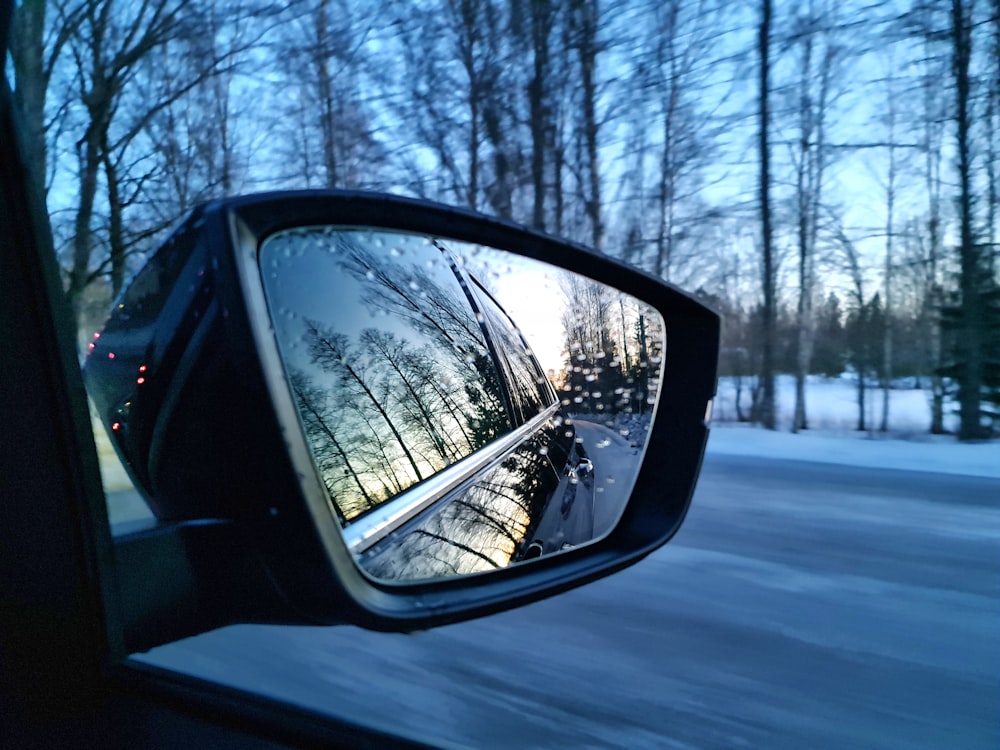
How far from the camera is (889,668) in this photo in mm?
2994

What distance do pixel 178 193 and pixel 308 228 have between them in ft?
10.7

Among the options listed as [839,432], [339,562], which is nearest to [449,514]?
[339,562]

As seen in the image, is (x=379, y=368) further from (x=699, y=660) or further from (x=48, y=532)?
(x=699, y=660)

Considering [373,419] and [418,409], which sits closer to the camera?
[373,419]

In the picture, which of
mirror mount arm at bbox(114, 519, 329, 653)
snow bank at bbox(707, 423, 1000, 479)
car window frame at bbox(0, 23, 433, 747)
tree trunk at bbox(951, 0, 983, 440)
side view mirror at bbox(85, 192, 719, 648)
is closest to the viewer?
side view mirror at bbox(85, 192, 719, 648)

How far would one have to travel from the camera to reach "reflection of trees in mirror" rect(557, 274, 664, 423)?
2.89 metres

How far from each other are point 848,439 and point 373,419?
7.72m

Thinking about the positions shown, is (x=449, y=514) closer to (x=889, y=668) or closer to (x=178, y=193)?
(x=889, y=668)

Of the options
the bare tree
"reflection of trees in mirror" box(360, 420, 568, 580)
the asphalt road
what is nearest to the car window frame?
the asphalt road

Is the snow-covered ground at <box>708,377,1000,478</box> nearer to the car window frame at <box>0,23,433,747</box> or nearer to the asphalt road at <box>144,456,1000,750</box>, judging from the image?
the asphalt road at <box>144,456,1000,750</box>

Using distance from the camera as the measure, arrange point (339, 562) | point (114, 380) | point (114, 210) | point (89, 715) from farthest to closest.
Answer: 1. point (114, 210)
2. point (89, 715)
3. point (114, 380)
4. point (339, 562)

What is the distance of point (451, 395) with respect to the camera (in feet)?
7.51

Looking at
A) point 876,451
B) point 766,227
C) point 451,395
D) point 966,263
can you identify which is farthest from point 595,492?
point 766,227

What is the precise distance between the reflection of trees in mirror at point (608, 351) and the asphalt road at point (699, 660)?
1.02 meters
